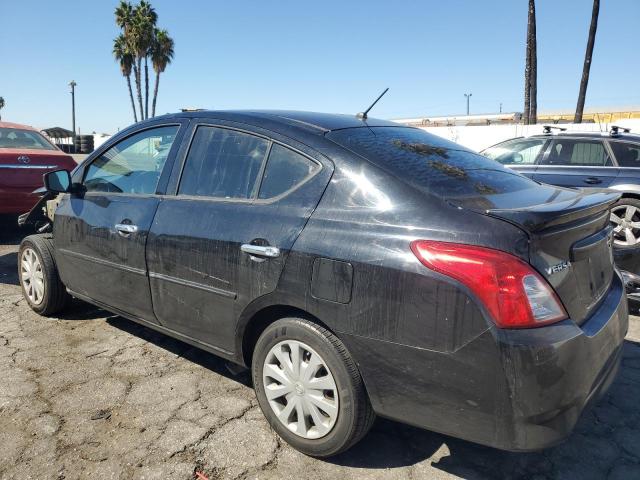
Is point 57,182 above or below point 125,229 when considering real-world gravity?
above

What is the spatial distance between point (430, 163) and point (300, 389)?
126 cm

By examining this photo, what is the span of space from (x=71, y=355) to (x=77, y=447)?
1.20 m

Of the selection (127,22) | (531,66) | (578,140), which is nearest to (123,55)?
(127,22)

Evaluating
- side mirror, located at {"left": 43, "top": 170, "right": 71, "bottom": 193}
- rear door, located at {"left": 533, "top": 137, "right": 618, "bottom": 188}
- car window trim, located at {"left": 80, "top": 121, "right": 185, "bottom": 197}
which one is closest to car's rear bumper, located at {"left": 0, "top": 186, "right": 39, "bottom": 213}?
side mirror, located at {"left": 43, "top": 170, "right": 71, "bottom": 193}

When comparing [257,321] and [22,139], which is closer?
[257,321]

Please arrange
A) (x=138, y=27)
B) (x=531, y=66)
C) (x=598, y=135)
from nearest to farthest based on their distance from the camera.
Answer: (x=598, y=135) → (x=531, y=66) → (x=138, y=27)

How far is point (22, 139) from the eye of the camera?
7.52 metres

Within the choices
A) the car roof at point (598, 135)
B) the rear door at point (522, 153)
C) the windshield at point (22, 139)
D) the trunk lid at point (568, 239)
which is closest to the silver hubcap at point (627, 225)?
the car roof at point (598, 135)

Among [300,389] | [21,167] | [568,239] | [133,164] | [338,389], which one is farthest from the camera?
[21,167]

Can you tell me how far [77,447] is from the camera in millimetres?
2457

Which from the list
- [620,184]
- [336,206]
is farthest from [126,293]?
[620,184]

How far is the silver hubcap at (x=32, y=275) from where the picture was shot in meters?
4.14

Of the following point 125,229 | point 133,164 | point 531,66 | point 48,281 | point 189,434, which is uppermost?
point 531,66

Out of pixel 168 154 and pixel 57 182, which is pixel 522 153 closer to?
pixel 168 154
